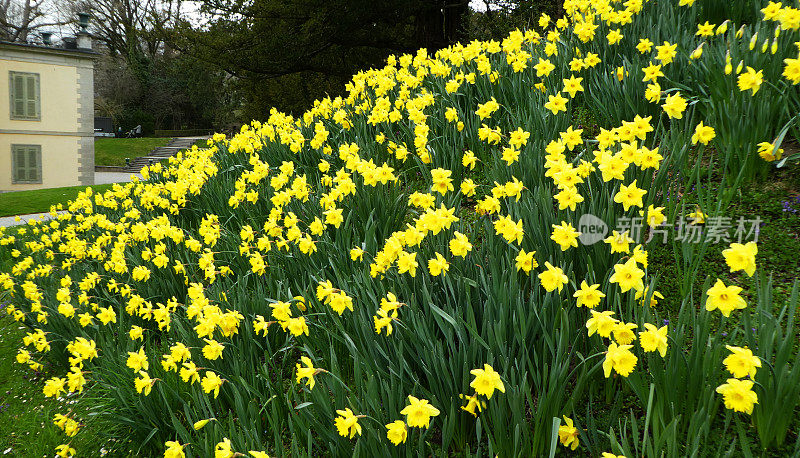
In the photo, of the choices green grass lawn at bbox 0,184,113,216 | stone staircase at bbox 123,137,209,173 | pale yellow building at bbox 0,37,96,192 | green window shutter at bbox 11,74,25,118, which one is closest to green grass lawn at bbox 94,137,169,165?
stone staircase at bbox 123,137,209,173

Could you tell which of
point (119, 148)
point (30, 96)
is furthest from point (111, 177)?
point (119, 148)

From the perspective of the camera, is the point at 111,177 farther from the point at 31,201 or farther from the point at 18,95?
the point at 31,201

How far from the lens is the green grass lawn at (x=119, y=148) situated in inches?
992

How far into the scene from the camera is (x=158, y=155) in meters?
26.2

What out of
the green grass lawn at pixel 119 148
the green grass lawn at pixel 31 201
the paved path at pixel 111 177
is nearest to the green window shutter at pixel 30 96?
the paved path at pixel 111 177

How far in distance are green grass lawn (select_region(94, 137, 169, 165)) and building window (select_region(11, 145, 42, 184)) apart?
413 cm

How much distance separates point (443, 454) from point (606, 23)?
3.99m

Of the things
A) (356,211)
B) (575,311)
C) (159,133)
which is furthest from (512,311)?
(159,133)

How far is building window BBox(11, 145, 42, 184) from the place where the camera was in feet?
66.5

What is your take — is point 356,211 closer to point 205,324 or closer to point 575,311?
point 205,324

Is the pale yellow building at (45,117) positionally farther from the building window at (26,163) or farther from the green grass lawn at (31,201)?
the green grass lawn at (31,201)

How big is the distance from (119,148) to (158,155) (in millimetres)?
2385

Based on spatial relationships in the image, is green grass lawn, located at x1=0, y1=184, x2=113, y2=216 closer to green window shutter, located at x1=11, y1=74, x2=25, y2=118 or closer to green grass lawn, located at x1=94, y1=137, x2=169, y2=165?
green window shutter, located at x1=11, y1=74, x2=25, y2=118

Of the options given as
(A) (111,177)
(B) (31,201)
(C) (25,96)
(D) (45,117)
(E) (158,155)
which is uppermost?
(C) (25,96)
